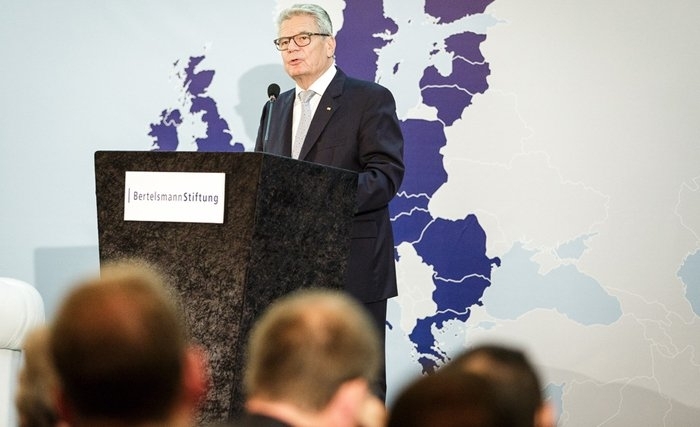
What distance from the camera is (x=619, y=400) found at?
4.15 m

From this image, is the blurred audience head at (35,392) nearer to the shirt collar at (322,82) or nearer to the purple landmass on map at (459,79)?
the shirt collar at (322,82)

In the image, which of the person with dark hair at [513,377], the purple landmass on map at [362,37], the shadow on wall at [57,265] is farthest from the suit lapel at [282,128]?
the person with dark hair at [513,377]

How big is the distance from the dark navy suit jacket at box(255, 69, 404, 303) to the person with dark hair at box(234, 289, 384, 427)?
183 centimetres

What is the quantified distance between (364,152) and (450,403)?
7.34 ft

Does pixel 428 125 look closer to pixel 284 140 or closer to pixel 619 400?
pixel 284 140

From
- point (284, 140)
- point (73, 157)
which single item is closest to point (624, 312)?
point (284, 140)

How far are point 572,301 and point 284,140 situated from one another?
5.08 ft

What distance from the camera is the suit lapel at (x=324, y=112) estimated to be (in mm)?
3234

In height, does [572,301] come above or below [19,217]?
below

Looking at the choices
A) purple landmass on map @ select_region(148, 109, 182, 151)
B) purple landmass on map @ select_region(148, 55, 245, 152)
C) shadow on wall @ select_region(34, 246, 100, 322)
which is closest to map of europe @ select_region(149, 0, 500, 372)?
purple landmass on map @ select_region(148, 55, 245, 152)

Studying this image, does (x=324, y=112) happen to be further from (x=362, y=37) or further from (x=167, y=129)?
(x=167, y=129)

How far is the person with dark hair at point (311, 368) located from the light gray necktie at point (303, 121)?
2.06 meters

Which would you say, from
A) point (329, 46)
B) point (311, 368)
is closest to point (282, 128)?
point (329, 46)

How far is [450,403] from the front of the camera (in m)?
0.99
